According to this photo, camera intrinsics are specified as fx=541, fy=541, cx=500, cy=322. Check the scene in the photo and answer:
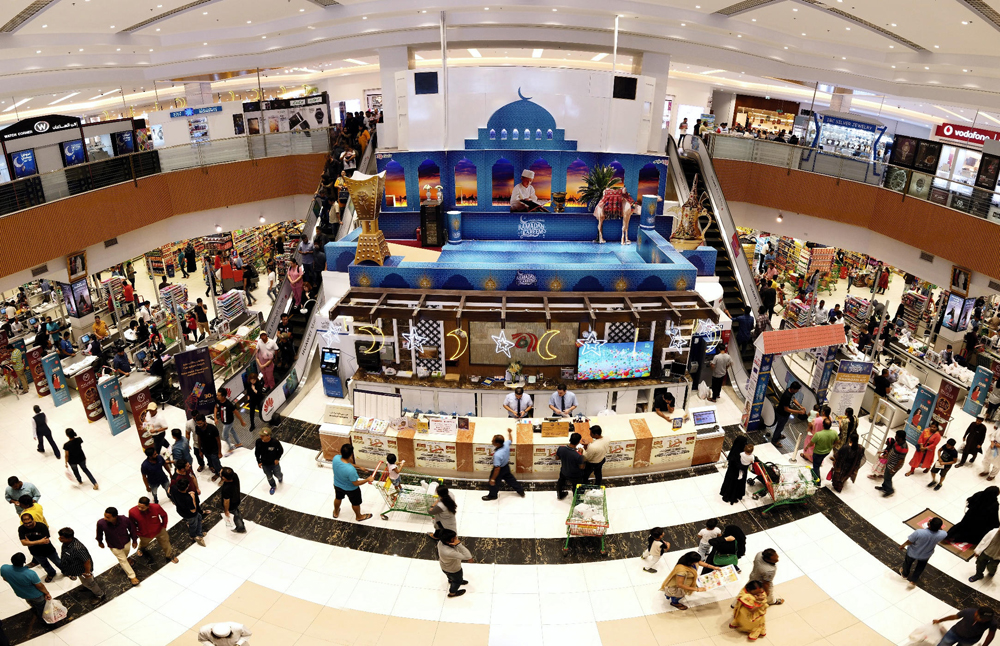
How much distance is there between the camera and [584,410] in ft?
35.6

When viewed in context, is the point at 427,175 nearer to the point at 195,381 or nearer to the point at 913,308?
the point at 195,381

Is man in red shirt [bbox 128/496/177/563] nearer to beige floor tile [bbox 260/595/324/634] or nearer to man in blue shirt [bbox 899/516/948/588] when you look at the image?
beige floor tile [bbox 260/595/324/634]

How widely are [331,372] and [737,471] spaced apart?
830 centimetres

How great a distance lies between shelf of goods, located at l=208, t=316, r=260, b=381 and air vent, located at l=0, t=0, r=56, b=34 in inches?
344

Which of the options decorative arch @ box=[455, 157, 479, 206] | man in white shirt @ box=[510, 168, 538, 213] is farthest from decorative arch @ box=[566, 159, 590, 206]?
decorative arch @ box=[455, 157, 479, 206]

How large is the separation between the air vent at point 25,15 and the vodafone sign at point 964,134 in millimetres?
24424

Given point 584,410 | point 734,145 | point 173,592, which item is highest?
point 734,145

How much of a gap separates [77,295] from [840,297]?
24.4 m

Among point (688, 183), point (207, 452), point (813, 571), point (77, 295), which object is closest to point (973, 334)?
point (688, 183)

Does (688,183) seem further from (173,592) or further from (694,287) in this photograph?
(173,592)

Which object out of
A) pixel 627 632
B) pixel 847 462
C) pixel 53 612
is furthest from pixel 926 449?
pixel 53 612

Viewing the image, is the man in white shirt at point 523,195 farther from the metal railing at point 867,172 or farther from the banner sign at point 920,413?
the banner sign at point 920,413

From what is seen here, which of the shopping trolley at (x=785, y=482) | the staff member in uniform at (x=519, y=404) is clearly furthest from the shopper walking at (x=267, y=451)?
the shopping trolley at (x=785, y=482)

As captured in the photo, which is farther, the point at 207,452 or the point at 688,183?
the point at 688,183
